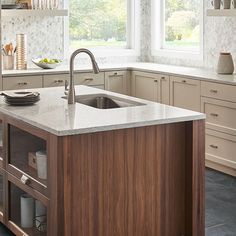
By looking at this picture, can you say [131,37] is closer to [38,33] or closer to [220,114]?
[38,33]

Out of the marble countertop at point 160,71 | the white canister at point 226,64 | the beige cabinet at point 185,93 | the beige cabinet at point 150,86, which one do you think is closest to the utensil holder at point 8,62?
the marble countertop at point 160,71

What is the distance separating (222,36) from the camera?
6270mm

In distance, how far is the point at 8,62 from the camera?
21.1 ft

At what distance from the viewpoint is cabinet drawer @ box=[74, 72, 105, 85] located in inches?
251

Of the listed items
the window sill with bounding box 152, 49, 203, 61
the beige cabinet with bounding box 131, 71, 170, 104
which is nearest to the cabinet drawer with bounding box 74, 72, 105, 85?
the beige cabinet with bounding box 131, 71, 170, 104

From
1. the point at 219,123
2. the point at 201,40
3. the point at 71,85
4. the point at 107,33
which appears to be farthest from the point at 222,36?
the point at 71,85

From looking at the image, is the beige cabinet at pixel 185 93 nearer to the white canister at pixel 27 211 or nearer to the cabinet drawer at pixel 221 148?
the cabinet drawer at pixel 221 148

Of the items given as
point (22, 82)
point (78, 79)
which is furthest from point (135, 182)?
point (78, 79)

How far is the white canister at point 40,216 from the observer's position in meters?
3.38

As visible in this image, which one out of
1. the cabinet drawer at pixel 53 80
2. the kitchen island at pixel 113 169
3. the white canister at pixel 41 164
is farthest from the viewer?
the cabinet drawer at pixel 53 80

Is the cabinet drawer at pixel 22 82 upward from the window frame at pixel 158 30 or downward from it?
downward

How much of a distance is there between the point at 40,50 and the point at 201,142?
3.81 m

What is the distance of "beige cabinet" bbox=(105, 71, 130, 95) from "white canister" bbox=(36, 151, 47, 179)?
3.28 meters

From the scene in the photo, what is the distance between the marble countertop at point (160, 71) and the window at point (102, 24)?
0.54 meters
